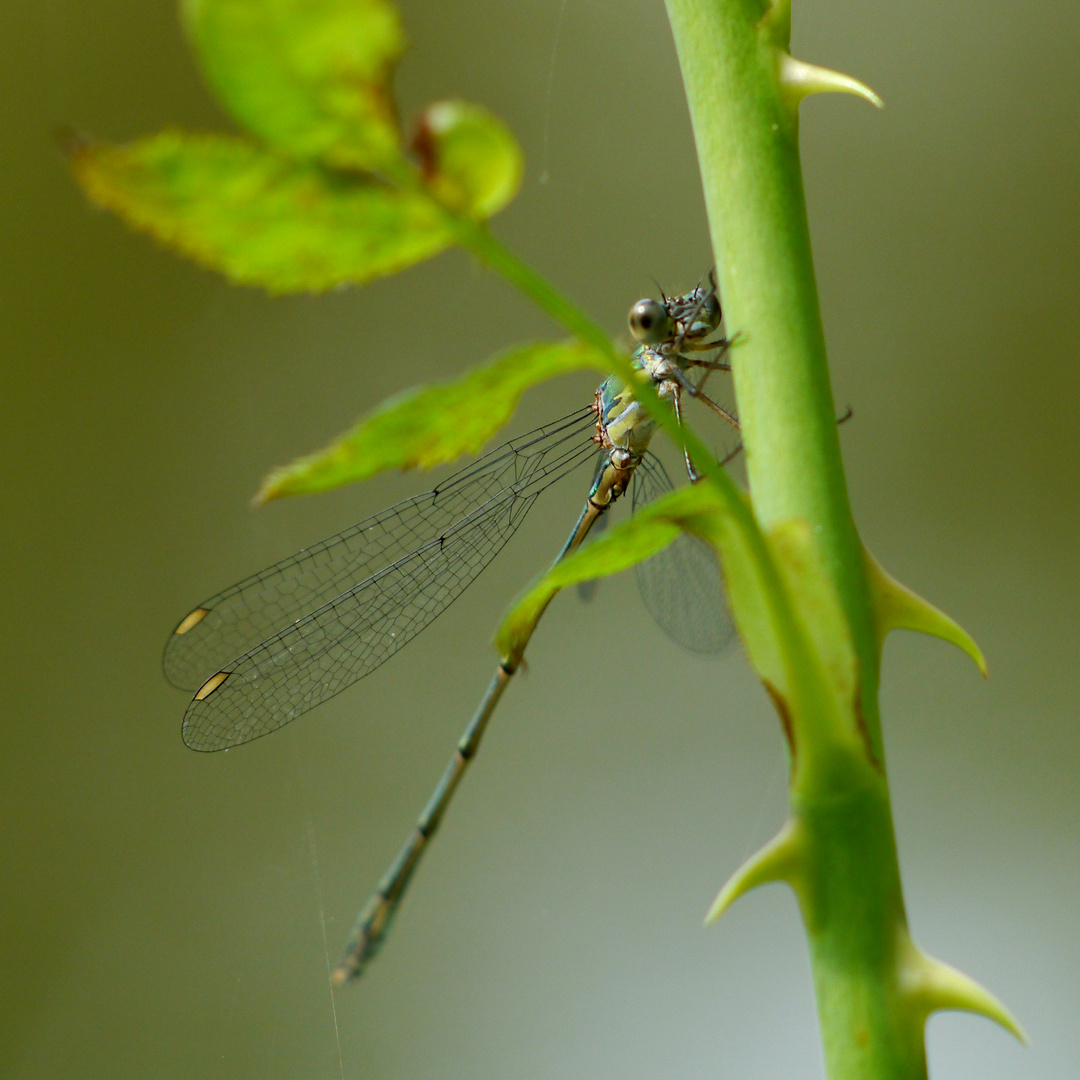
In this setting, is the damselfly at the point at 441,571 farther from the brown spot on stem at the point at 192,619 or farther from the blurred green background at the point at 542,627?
the blurred green background at the point at 542,627

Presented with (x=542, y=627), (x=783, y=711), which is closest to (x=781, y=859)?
(x=783, y=711)

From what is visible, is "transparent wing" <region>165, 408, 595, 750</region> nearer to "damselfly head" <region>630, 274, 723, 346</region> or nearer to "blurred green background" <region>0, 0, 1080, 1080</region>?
"damselfly head" <region>630, 274, 723, 346</region>

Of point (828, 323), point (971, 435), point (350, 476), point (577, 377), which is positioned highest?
point (828, 323)

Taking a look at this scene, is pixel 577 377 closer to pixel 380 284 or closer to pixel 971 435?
pixel 380 284

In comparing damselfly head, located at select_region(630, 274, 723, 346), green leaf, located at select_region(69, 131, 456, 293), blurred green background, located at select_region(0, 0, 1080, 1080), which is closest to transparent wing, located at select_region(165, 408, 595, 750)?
damselfly head, located at select_region(630, 274, 723, 346)

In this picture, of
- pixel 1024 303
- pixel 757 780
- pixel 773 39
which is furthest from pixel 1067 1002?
pixel 773 39

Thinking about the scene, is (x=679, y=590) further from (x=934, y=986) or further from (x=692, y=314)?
(x=934, y=986)
